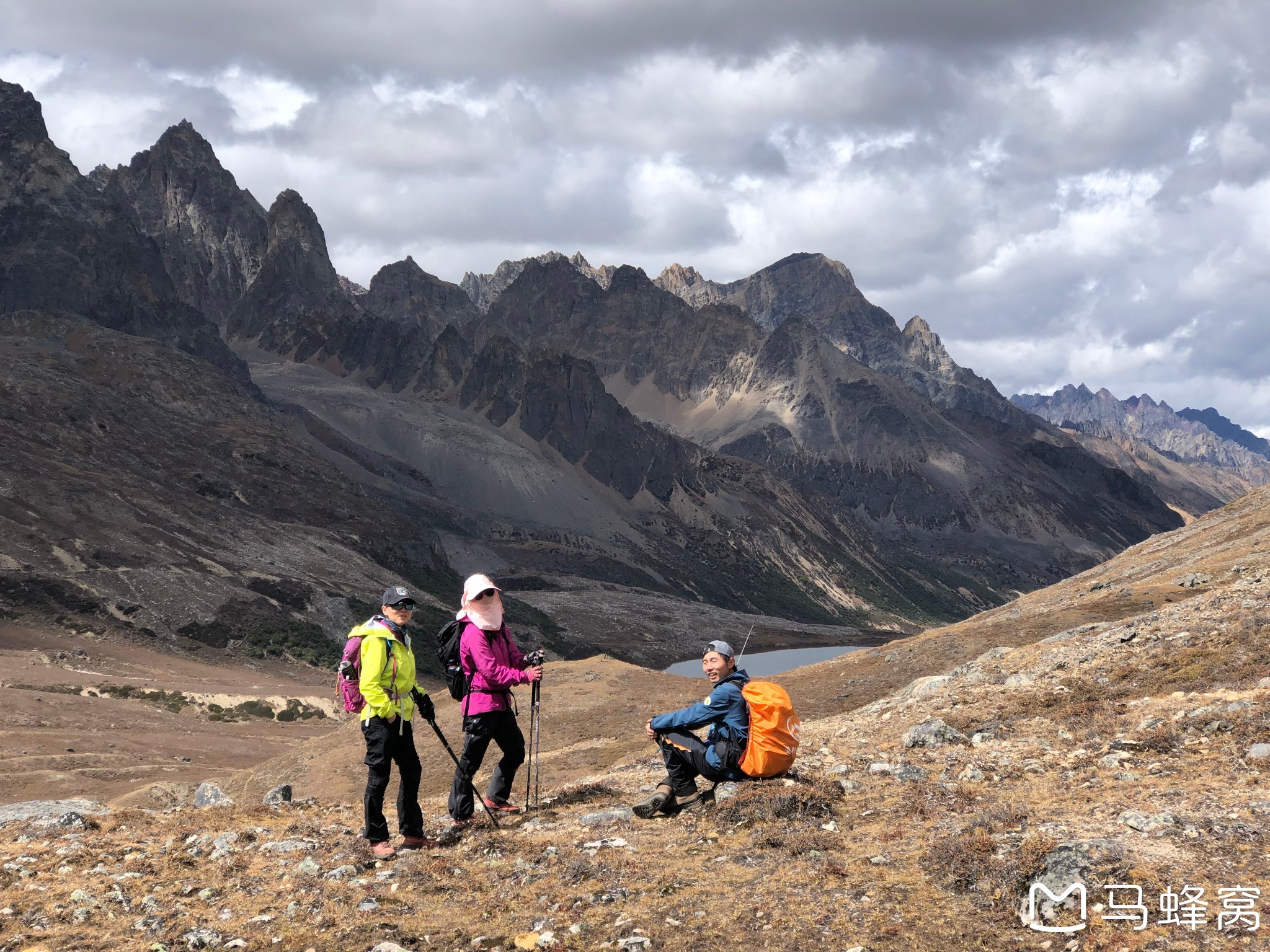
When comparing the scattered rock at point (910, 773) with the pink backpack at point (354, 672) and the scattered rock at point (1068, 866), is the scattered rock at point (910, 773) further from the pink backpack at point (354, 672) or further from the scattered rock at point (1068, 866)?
the pink backpack at point (354, 672)

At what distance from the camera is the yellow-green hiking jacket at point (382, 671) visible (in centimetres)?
1412

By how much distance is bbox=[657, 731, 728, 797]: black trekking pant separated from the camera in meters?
15.5

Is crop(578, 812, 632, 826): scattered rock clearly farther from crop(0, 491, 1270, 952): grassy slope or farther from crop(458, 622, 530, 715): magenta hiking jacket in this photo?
crop(458, 622, 530, 715): magenta hiking jacket

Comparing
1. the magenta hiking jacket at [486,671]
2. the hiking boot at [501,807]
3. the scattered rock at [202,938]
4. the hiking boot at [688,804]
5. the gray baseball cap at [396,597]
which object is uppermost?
the gray baseball cap at [396,597]

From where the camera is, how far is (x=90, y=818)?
55.5 feet

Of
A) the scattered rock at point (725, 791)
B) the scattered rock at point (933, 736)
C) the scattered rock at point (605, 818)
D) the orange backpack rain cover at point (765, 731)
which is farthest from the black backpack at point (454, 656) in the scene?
the scattered rock at point (933, 736)

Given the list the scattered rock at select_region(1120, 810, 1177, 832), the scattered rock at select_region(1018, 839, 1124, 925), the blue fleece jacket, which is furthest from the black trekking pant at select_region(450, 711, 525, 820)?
the scattered rock at select_region(1120, 810, 1177, 832)

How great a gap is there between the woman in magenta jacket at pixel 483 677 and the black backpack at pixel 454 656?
7 cm

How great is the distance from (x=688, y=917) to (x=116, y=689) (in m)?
74.4

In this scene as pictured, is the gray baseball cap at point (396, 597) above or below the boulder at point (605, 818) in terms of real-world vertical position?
above

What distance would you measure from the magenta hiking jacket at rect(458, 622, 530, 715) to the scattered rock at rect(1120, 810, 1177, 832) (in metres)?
8.30

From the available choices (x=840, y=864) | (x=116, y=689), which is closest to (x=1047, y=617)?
Result: (x=840, y=864)

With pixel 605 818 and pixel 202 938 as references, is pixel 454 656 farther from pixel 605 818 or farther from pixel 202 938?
pixel 202 938

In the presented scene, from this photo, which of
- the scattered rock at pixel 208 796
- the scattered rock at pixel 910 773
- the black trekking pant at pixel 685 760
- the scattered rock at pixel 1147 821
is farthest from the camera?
the scattered rock at pixel 208 796
